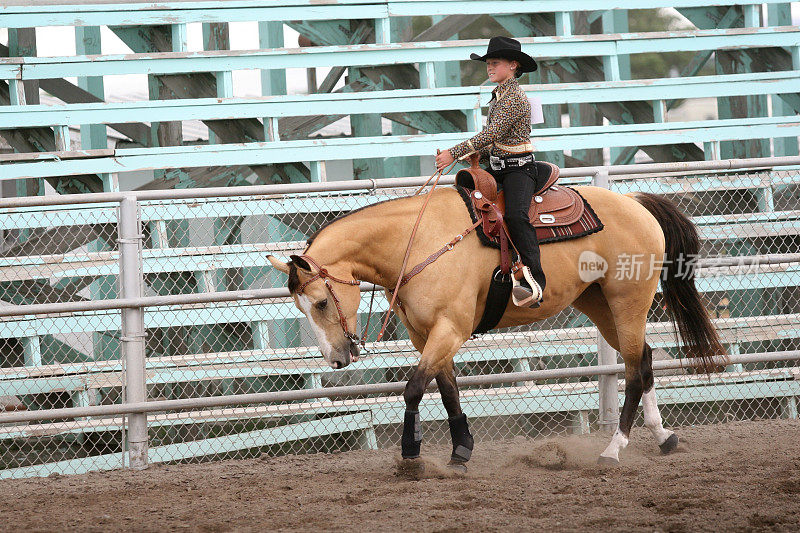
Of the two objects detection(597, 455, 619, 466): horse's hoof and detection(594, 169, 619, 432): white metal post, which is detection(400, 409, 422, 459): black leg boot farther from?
detection(594, 169, 619, 432): white metal post

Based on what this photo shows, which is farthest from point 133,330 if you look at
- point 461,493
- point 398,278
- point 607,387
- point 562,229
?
point 607,387

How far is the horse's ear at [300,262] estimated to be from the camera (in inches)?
177

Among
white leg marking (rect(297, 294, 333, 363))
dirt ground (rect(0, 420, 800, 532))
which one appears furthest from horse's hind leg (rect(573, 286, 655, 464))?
white leg marking (rect(297, 294, 333, 363))

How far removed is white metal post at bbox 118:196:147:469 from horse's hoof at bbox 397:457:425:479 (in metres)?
1.99

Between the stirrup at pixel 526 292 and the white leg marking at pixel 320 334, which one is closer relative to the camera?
the white leg marking at pixel 320 334

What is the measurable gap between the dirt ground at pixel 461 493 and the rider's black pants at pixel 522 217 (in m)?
1.23

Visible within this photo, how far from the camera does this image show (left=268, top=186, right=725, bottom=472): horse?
15.3 ft

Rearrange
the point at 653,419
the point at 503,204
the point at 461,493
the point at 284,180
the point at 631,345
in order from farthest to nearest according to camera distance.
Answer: the point at 284,180 → the point at 653,419 → the point at 631,345 → the point at 503,204 → the point at 461,493

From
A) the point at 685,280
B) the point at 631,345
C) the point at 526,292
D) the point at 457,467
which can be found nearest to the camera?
the point at 526,292

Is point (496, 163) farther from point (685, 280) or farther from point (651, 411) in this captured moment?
point (651, 411)

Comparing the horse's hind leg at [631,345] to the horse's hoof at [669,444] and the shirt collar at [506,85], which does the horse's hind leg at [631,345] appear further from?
the shirt collar at [506,85]

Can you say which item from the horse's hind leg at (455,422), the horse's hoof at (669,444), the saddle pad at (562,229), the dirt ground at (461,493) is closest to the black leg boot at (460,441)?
the horse's hind leg at (455,422)

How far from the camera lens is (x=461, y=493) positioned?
4297 millimetres

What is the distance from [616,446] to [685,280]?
4.15 ft
